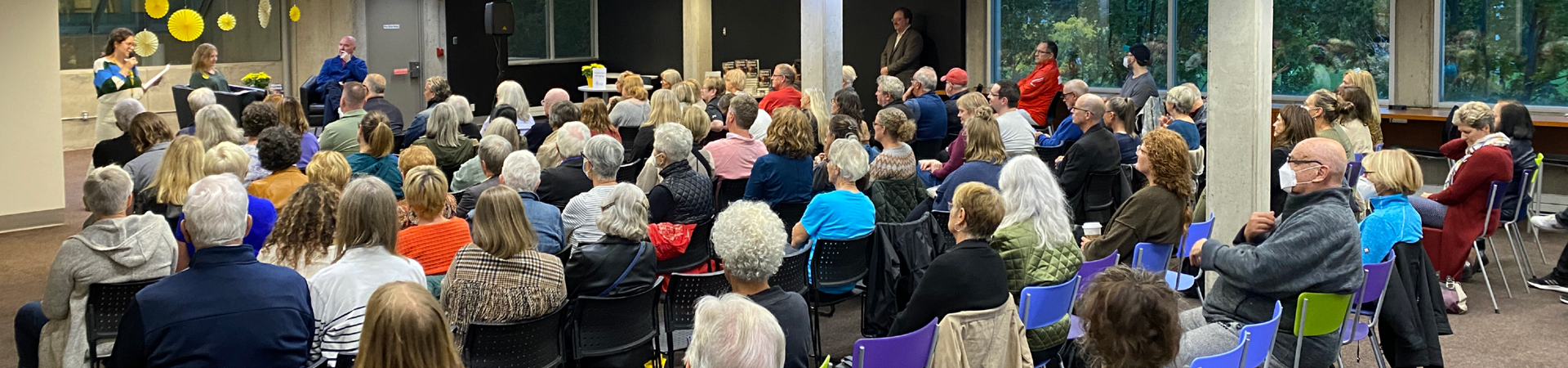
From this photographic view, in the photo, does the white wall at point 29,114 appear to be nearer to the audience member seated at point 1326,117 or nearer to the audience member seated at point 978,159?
the audience member seated at point 978,159

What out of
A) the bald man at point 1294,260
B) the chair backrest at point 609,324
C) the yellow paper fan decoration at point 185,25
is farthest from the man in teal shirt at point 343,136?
the yellow paper fan decoration at point 185,25

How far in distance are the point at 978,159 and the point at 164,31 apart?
12.1 m

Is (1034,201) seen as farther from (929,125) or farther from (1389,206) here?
(929,125)

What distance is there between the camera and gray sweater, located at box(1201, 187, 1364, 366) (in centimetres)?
390

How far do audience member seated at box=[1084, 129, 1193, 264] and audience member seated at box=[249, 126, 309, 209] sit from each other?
3488 mm

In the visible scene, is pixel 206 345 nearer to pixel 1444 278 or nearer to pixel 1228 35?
pixel 1228 35

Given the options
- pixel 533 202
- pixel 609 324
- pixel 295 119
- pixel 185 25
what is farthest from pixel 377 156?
pixel 185 25

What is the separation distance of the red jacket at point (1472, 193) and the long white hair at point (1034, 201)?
368 cm

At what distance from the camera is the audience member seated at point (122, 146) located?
23.9 feet

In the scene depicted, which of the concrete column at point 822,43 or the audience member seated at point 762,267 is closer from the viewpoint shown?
the audience member seated at point 762,267

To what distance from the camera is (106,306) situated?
4.08 meters

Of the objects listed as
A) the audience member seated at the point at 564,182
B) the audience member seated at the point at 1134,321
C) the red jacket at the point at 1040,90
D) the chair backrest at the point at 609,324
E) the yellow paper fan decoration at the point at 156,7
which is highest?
the yellow paper fan decoration at the point at 156,7

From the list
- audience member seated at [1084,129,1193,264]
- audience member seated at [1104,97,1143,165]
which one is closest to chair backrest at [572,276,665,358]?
audience member seated at [1084,129,1193,264]

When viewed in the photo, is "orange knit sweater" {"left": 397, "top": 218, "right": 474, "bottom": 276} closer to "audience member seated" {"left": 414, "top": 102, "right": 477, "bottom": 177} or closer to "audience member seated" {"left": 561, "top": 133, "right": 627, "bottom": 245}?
"audience member seated" {"left": 561, "top": 133, "right": 627, "bottom": 245}
